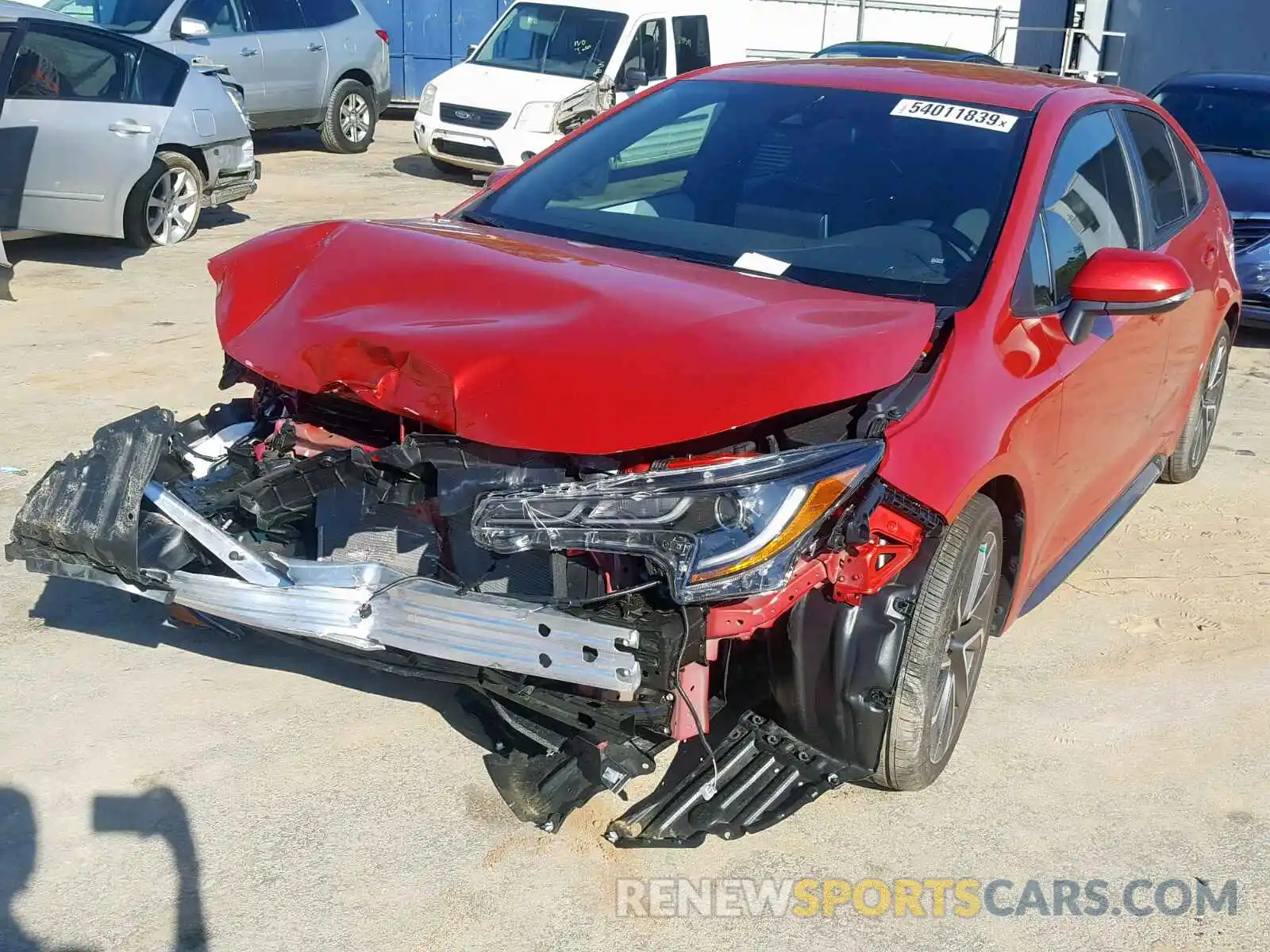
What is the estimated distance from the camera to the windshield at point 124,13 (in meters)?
12.3

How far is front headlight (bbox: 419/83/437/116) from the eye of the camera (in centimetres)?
1373

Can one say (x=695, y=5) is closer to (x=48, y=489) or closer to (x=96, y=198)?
(x=96, y=198)

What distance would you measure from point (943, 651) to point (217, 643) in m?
2.20

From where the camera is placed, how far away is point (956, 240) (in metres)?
3.86

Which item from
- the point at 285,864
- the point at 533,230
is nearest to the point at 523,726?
the point at 285,864

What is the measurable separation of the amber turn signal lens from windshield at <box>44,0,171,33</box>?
36.6 feet

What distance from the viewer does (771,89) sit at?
14.9 ft

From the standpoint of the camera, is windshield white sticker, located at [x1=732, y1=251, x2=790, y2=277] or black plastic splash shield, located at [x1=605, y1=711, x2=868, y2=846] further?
→ windshield white sticker, located at [x1=732, y1=251, x2=790, y2=277]

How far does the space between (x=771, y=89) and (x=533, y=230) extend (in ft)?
3.14

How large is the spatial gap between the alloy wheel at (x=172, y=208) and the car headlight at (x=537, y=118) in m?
4.05

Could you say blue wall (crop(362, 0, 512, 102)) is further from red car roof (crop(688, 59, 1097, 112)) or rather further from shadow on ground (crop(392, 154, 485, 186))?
red car roof (crop(688, 59, 1097, 112))

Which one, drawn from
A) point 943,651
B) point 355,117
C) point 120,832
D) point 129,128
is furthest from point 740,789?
point 355,117

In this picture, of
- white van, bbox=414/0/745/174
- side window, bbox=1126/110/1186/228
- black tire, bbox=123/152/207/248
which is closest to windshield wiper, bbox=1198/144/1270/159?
side window, bbox=1126/110/1186/228

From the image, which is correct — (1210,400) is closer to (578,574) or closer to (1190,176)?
(1190,176)
